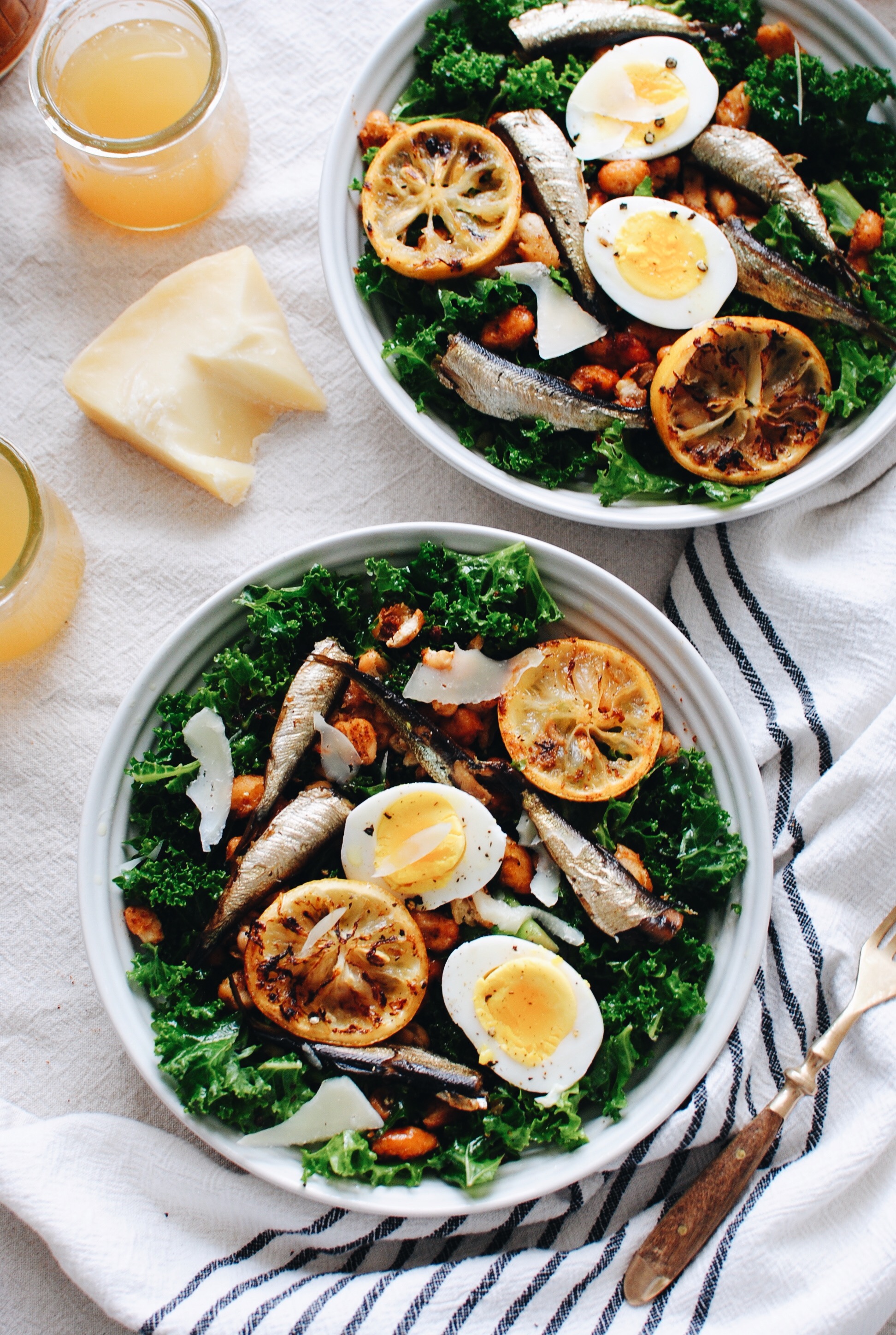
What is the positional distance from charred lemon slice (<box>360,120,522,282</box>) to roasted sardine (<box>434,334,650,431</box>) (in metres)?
0.21

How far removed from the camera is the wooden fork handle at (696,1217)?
87.7 inches

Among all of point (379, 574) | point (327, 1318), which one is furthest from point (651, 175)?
point (327, 1318)

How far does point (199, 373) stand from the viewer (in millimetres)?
2615

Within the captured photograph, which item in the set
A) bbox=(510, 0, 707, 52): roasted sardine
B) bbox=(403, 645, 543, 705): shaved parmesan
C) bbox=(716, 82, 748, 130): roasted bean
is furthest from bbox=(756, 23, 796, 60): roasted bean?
bbox=(403, 645, 543, 705): shaved parmesan

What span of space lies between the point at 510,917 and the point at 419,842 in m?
0.25

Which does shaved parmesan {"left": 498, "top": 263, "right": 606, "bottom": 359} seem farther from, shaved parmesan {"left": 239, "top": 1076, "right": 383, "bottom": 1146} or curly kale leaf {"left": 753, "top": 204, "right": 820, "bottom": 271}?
shaved parmesan {"left": 239, "top": 1076, "right": 383, "bottom": 1146}

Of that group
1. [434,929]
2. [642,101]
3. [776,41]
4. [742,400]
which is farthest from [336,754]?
[776,41]

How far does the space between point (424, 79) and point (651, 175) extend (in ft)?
1.88

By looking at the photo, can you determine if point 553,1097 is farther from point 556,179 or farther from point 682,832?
point 556,179

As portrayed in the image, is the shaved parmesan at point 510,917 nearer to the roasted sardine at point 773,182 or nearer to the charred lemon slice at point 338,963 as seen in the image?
the charred lemon slice at point 338,963

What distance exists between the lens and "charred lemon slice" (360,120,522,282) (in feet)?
7.80

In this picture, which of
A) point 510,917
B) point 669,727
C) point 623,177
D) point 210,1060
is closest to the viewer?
point 210,1060

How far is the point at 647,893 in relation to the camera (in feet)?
7.04

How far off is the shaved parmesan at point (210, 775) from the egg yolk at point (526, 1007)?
624 mm
